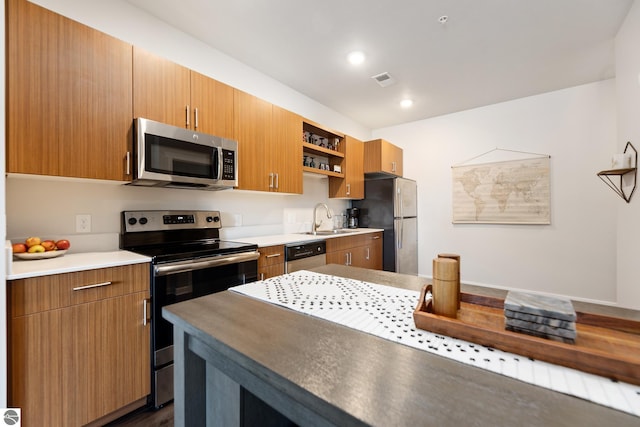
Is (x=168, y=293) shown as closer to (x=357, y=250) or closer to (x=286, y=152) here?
(x=286, y=152)

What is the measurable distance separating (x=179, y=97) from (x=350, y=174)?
92.4 inches

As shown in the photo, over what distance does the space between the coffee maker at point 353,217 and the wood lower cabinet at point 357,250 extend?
0.46 metres

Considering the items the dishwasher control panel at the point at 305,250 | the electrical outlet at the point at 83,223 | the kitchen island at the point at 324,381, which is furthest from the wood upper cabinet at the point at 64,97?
the dishwasher control panel at the point at 305,250

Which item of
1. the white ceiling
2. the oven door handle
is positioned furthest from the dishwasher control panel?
the white ceiling

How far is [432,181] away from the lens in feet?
14.2

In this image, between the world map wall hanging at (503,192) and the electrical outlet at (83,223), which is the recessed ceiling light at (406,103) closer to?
the world map wall hanging at (503,192)

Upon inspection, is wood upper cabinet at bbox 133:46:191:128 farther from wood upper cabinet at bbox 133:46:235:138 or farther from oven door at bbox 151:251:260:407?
oven door at bbox 151:251:260:407

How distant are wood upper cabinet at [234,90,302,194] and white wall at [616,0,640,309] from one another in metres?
2.70

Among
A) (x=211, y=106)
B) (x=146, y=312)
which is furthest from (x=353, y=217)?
(x=146, y=312)

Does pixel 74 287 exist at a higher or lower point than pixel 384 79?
lower

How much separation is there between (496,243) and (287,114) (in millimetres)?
3286

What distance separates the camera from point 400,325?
777mm

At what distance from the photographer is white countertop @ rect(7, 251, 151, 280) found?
1.23 metres

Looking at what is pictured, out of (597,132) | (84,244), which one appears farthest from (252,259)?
(597,132)
